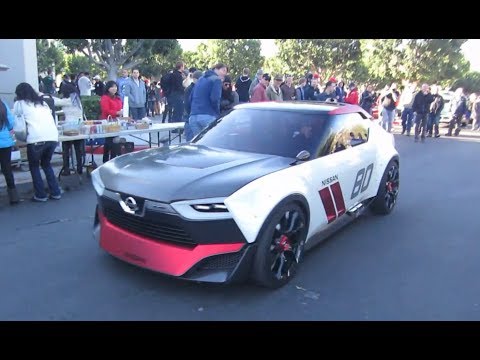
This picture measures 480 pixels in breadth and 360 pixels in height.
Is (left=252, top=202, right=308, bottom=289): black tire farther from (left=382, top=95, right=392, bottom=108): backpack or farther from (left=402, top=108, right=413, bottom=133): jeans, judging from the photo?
(left=402, top=108, right=413, bottom=133): jeans

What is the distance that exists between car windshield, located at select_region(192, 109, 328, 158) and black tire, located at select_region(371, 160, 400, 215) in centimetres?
167

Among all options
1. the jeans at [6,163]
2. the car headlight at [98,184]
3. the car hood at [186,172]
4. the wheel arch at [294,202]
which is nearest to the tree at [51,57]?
the jeans at [6,163]

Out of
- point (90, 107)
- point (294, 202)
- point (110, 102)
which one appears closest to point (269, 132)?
point (294, 202)

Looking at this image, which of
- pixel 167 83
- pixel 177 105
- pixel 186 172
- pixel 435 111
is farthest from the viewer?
pixel 435 111

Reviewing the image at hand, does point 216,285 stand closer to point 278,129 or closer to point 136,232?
point 136,232

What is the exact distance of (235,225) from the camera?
3.58m

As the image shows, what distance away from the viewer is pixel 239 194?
363 centimetres

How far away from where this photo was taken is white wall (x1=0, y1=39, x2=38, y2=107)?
37.3ft

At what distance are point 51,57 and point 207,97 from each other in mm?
47990

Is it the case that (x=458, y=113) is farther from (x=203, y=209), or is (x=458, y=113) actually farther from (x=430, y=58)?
(x=203, y=209)

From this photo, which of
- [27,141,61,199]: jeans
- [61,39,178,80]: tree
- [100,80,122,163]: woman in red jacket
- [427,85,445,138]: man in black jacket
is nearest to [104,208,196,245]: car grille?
[27,141,61,199]: jeans

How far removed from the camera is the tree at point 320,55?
36531 mm
